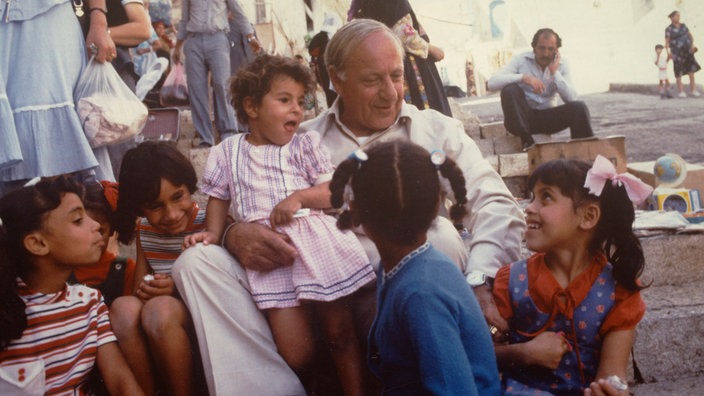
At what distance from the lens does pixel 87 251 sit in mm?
2127

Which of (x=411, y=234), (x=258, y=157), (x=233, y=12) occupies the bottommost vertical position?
(x=411, y=234)

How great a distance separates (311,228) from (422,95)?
3010mm

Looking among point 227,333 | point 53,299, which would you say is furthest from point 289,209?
point 53,299

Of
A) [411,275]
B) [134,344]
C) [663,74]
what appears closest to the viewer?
[411,275]

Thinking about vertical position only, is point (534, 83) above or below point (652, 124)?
above

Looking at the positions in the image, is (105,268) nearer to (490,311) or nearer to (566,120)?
(490,311)

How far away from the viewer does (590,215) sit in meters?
2.11

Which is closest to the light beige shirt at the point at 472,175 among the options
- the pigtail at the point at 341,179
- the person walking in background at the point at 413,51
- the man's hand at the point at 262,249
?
the pigtail at the point at 341,179

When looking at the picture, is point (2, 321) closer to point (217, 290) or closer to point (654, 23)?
point (217, 290)

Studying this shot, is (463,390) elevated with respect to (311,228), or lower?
lower

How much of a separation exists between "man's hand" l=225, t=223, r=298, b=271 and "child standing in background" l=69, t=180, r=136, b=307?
0.58 metres

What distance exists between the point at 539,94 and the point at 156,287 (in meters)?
5.54

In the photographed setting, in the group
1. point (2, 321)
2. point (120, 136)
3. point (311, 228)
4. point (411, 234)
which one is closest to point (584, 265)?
point (411, 234)

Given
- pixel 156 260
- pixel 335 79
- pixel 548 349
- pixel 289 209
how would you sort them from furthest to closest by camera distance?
pixel 335 79, pixel 156 260, pixel 289 209, pixel 548 349
